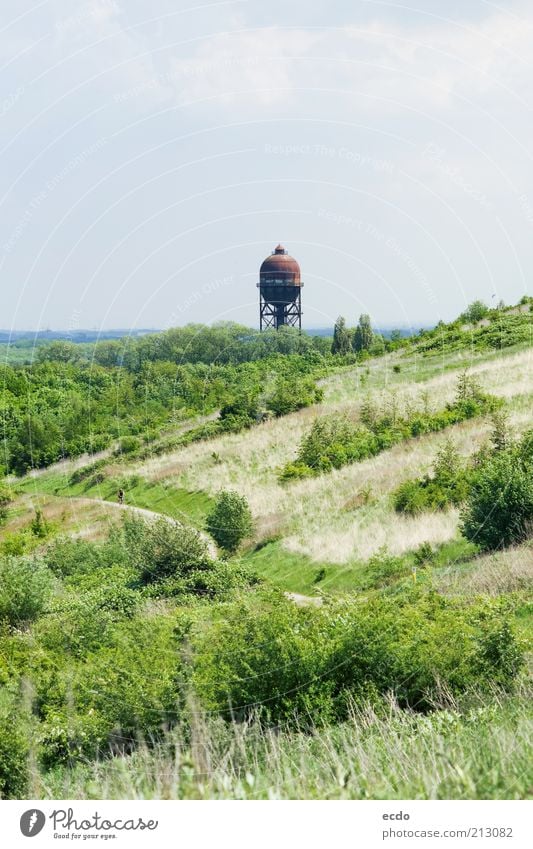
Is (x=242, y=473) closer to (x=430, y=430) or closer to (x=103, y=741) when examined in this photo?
(x=430, y=430)

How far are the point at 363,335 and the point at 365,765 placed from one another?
39771 millimetres

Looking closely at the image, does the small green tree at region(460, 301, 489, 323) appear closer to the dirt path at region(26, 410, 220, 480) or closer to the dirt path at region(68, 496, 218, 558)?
the dirt path at region(26, 410, 220, 480)

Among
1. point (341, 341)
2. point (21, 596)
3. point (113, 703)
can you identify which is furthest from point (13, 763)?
point (341, 341)

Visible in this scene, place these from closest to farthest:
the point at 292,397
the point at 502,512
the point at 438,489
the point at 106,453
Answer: the point at 502,512
the point at 438,489
the point at 292,397
the point at 106,453

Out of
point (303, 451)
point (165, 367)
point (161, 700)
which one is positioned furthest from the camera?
point (165, 367)

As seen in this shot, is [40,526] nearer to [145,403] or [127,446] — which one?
[127,446]

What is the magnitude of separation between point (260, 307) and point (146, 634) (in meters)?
25.6

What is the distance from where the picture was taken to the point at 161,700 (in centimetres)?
1180

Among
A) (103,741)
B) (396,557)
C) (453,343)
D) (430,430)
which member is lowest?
(103,741)

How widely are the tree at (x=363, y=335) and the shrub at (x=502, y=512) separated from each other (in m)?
29.5

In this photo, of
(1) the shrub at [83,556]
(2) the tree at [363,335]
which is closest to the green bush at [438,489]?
(1) the shrub at [83,556]

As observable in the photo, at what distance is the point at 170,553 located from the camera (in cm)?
2055

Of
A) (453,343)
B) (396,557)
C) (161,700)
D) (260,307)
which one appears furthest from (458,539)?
(453,343)

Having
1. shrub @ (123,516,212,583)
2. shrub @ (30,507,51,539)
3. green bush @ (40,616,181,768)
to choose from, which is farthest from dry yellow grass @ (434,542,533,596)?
shrub @ (30,507,51,539)
